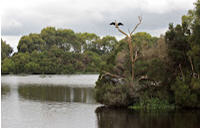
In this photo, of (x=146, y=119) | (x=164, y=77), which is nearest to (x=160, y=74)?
(x=164, y=77)

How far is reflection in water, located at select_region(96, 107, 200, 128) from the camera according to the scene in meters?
18.5

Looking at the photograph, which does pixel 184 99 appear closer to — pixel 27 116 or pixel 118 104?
pixel 118 104

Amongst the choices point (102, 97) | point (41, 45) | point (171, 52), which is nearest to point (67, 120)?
point (102, 97)

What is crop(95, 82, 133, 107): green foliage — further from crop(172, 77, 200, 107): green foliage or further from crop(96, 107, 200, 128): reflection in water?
crop(172, 77, 200, 107): green foliage

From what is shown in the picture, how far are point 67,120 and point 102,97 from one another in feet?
15.5

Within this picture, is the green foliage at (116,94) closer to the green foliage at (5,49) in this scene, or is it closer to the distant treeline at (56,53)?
the distant treeline at (56,53)

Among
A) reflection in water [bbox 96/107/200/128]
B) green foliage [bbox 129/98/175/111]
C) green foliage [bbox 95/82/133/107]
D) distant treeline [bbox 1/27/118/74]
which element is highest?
distant treeline [bbox 1/27/118/74]

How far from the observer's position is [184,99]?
2216 centimetres

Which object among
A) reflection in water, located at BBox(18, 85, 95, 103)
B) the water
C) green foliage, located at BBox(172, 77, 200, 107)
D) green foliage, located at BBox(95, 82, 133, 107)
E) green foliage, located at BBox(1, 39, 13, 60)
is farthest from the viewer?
green foliage, located at BBox(1, 39, 13, 60)

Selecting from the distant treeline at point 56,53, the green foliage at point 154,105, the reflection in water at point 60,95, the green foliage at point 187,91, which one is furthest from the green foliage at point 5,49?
the green foliage at point 187,91

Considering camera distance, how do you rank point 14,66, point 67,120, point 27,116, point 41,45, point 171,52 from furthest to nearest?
point 41,45 → point 14,66 → point 171,52 → point 27,116 → point 67,120

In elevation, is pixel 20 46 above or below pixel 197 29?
above

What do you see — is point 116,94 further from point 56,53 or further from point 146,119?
point 56,53

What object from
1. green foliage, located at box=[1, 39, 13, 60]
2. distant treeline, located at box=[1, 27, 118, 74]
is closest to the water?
distant treeline, located at box=[1, 27, 118, 74]
